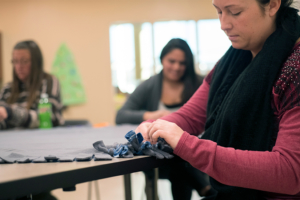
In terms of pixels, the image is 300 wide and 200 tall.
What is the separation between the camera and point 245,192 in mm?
778

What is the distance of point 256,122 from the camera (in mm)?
770

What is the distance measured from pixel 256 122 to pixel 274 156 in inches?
4.9

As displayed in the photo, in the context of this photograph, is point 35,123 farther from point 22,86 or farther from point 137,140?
point 137,140

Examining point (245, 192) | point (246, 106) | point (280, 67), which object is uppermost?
point (280, 67)

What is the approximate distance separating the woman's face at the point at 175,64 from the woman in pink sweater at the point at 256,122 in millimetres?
1077

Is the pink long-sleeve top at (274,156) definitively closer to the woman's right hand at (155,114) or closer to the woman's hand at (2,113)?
the woman's right hand at (155,114)

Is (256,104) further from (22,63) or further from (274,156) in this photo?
(22,63)

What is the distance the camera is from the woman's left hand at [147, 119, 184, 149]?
2.36 ft

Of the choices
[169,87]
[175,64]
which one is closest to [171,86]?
[169,87]

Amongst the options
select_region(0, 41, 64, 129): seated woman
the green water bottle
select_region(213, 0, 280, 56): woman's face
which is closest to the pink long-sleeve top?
select_region(213, 0, 280, 56): woman's face

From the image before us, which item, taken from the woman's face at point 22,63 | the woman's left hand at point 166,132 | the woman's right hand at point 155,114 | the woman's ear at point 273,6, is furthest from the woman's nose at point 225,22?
the woman's face at point 22,63

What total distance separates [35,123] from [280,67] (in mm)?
1518

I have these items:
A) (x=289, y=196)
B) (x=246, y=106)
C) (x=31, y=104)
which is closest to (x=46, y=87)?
(x=31, y=104)

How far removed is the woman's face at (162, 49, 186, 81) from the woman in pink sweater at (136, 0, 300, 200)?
3.53 feet
